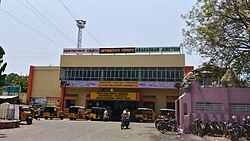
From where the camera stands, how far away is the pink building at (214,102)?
56.8 ft

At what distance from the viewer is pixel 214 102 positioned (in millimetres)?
17938

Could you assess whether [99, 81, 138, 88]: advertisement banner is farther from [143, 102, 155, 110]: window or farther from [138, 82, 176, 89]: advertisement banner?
[143, 102, 155, 110]: window

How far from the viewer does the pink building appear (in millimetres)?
17312

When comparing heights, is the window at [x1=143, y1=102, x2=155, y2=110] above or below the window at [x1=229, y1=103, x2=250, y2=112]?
above

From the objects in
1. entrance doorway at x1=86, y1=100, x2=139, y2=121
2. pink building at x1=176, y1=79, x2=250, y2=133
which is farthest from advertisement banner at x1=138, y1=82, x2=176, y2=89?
pink building at x1=176, y1=79, x2=250, y2=133

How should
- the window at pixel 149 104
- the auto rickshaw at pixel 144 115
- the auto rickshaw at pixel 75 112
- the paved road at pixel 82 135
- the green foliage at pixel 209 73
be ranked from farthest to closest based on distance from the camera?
the window at pixel 149 104, the auto rickshaw at pixel 75 112, the auto rickshaw at pixel 144 115, the green foliage at pixel 209 73, the paved road at pixel 82 135

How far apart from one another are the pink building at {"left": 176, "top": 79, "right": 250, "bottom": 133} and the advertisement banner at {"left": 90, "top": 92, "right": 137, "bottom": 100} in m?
25.1

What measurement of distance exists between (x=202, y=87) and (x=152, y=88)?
26292mm

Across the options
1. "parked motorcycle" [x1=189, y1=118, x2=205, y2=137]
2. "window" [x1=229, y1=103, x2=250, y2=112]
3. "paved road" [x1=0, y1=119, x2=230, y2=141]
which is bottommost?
"paved road" [x1=0, y1=119, x2=230, y2=141]

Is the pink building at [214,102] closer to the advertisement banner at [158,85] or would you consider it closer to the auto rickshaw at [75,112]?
the auto rickshaw at [75,112]

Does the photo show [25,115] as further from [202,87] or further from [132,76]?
[132,76]

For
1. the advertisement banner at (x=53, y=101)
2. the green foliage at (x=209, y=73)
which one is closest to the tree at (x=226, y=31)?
the green foliage at (x=209, y=73)

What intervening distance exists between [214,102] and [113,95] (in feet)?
92.5

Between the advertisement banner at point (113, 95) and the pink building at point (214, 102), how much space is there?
25111mm
